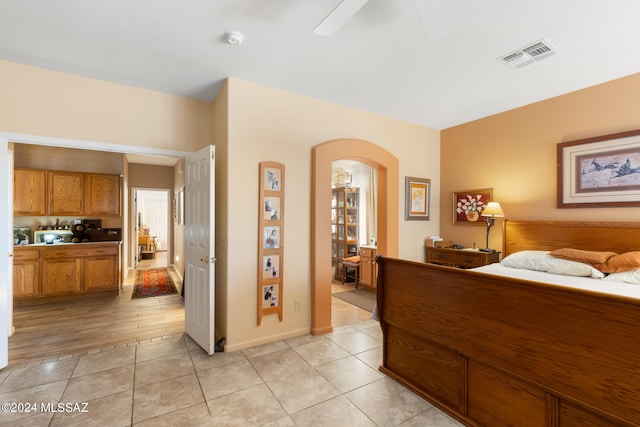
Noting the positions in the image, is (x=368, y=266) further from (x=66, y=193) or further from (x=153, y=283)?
(x=66, y=193)

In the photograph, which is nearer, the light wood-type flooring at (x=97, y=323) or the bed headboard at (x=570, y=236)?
the bed headboard at (x=570, y=236)

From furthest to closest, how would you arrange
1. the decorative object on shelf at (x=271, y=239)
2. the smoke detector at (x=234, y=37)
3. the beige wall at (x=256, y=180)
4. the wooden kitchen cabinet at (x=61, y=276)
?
1. the wooden kitchen cabinet at (x=61, y=276)
2. the decorative object on shelf at (x=271, y=239)
3. the beige wall at (x=256, y=180)
4. the smoke detector at (x=234, y=37)

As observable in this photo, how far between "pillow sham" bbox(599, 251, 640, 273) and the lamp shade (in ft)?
3.78

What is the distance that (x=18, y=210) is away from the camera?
446cm

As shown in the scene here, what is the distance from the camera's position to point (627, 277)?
2510mm

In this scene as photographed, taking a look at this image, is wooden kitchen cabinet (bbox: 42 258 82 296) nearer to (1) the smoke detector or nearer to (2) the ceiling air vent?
(1) the smoke detector

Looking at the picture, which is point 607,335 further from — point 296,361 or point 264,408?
point 296,361

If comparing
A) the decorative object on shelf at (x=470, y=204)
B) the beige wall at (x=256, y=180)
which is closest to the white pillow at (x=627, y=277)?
the decorative object on shelf at (x=470, y=204)

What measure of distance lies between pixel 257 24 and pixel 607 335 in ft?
9.07

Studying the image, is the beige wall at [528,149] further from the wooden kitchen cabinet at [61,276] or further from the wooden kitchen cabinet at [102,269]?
the wooden kitchen cabinet at [61,276]

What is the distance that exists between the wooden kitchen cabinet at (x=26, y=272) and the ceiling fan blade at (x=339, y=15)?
17.5 feet

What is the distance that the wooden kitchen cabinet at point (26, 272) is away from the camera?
423 centimetres

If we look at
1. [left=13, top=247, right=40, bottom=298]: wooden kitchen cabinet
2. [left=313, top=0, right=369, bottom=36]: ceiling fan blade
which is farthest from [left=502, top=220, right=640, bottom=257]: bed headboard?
[left=13, top=247, right=40, bottom=298]: wooden kitchen cabinet

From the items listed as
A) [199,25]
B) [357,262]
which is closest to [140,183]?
[357,262]
